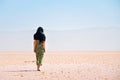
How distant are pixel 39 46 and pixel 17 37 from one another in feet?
452

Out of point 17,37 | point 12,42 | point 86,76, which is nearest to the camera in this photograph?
point 86,76

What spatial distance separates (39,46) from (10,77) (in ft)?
11.4

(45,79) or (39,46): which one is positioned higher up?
(39,46)

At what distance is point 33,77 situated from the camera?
16594 mm

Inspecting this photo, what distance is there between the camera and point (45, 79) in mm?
16109

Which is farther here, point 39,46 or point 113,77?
point 39,46

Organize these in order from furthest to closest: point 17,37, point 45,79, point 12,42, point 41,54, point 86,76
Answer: point 17,37, point 12,42, point 41,54, point 86,76, point 45,79

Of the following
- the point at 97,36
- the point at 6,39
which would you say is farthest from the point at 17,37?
the point at 97,36

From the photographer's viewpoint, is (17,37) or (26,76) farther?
(17,37)

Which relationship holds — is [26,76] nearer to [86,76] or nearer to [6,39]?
[86,76]

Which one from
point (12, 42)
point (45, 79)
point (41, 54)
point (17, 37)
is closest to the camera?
point (45, 79)

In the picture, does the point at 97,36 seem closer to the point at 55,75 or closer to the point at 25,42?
the point at 25,42

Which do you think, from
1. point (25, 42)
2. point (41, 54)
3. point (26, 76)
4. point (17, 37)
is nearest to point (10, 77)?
point (26, 76)

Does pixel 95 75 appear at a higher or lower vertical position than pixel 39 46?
lower
